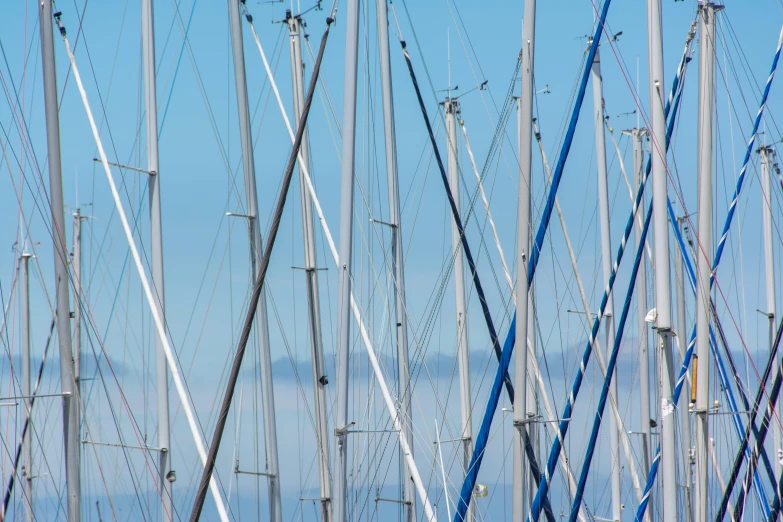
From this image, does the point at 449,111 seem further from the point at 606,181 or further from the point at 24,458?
the point at 24,458

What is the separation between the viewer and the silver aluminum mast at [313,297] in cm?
2078

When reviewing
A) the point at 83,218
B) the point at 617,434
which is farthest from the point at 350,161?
the point at 83,218

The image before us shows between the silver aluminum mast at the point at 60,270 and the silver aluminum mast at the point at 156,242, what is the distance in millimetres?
2236

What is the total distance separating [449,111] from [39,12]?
12.9 m

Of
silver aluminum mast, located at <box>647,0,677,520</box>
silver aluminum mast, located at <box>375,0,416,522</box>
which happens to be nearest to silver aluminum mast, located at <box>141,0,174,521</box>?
silver aluminum mast, located at <box>375,0,416,522</box>

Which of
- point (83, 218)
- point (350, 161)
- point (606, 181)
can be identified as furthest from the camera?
point (83, 218)

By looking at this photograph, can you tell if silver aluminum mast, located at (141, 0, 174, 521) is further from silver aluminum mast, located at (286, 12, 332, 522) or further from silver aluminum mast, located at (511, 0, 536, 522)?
silver aluminum mast, located at (511, 0, 536, 522)

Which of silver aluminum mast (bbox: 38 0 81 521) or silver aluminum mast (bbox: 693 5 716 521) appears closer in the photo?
silver aluminum mast (bbox: 38 0 81 521)

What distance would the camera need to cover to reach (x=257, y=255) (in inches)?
795

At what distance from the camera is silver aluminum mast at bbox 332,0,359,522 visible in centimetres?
1712

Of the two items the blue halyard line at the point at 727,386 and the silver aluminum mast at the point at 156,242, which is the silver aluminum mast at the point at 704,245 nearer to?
the blue halyard line at the point at 727,386

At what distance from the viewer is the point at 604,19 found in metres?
20.8

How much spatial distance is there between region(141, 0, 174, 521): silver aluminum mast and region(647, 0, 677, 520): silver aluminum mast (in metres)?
7.56

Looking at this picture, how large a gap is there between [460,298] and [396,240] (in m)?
5.07
